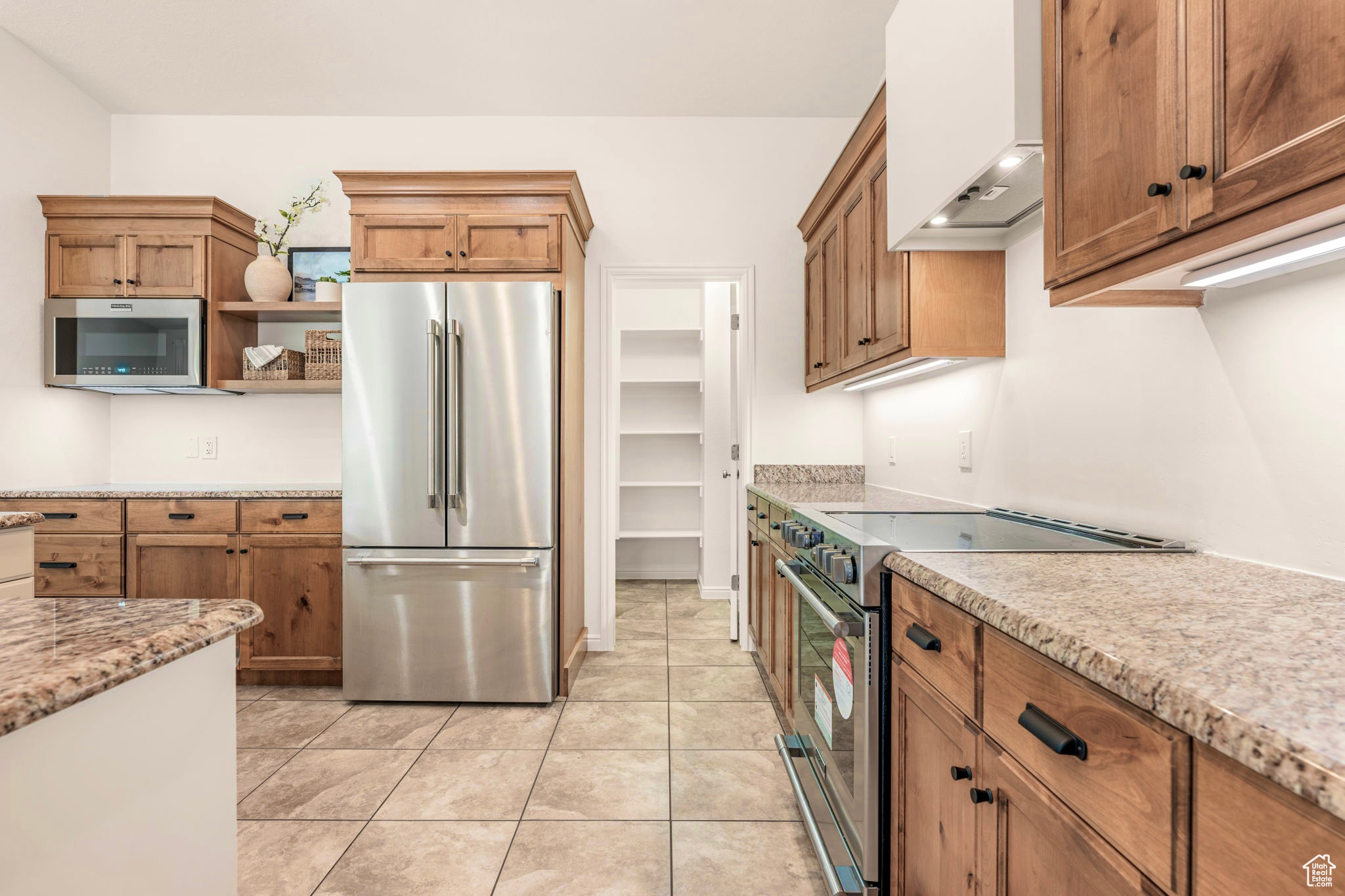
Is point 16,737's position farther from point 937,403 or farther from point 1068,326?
point 937,403

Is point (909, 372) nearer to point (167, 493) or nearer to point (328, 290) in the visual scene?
point (328, 290)

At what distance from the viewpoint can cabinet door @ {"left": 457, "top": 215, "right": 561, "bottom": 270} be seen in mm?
2830

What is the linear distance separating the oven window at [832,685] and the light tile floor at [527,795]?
14.4 inches

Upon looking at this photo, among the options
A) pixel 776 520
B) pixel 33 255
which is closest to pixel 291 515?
pixel 33 255

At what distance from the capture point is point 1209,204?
2.84ft

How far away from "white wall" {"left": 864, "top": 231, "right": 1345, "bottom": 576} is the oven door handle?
0.72m

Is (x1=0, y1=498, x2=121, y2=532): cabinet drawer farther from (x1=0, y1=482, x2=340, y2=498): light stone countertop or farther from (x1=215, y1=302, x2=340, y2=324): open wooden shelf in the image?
(x1=215, y1=302, x2=340, y2=324): open wooden shelf

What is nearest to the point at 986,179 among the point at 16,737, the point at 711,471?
the point at 16,737

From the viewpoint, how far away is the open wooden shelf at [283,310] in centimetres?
308

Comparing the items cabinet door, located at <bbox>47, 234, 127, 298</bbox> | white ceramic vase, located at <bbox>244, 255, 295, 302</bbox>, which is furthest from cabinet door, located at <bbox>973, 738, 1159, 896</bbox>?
cabinet door, located at <bbox>47, 234, 127, 298</bbox>

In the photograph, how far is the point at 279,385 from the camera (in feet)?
10.1

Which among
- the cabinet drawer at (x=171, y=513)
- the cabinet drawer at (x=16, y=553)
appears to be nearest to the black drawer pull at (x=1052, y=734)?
the cabinet drawer at (x=16, y=553)

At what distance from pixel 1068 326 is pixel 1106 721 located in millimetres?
→ 1318

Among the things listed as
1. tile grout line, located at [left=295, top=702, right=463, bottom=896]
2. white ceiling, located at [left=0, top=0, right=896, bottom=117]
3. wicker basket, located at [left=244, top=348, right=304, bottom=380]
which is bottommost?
tile grout line, located at [left=295, top=702, right=463, bottom=896]
